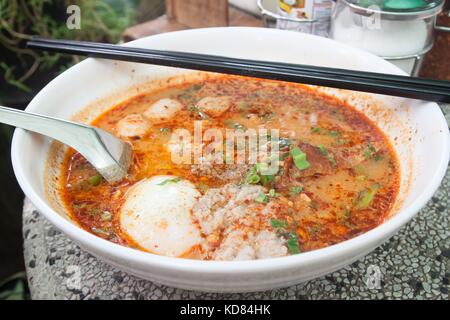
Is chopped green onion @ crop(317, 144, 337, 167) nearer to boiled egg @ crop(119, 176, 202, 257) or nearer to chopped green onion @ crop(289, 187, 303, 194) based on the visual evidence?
chopped green onion @ crop(289, 187, 303, 194)

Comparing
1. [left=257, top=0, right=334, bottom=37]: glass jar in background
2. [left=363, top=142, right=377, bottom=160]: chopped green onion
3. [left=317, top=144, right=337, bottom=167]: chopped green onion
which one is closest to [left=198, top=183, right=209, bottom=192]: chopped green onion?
[left=317, top=144, right=337, bottom=167]: chopped green onion

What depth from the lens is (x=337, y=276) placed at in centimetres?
140

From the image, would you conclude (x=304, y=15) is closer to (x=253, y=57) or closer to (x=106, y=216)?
(x=253, y=57)

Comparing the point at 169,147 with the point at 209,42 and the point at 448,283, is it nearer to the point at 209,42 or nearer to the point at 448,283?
the point at 209,42

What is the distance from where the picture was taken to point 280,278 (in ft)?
3.34

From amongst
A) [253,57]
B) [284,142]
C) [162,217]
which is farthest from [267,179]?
[253,57]

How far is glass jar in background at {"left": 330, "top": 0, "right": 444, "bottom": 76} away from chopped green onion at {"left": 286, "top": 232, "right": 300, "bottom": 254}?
1.00 m

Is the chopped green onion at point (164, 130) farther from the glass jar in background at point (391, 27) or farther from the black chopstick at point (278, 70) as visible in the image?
the glass jar in background at point (391, 27)

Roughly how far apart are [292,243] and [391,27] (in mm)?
1103

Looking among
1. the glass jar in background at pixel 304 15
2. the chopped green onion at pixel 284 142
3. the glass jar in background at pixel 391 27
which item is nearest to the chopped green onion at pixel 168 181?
the chopped green onion at pixel 284 142

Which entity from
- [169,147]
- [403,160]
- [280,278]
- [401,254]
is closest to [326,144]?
[403,160]

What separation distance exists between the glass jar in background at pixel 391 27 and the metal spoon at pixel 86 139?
3.54ft

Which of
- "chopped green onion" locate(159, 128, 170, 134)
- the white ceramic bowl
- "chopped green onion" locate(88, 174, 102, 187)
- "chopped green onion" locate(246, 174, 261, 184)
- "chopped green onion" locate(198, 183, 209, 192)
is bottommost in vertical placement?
"chopped green onion" locate(88, 174, 102, 187)

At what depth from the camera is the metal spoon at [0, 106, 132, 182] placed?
137 cm
